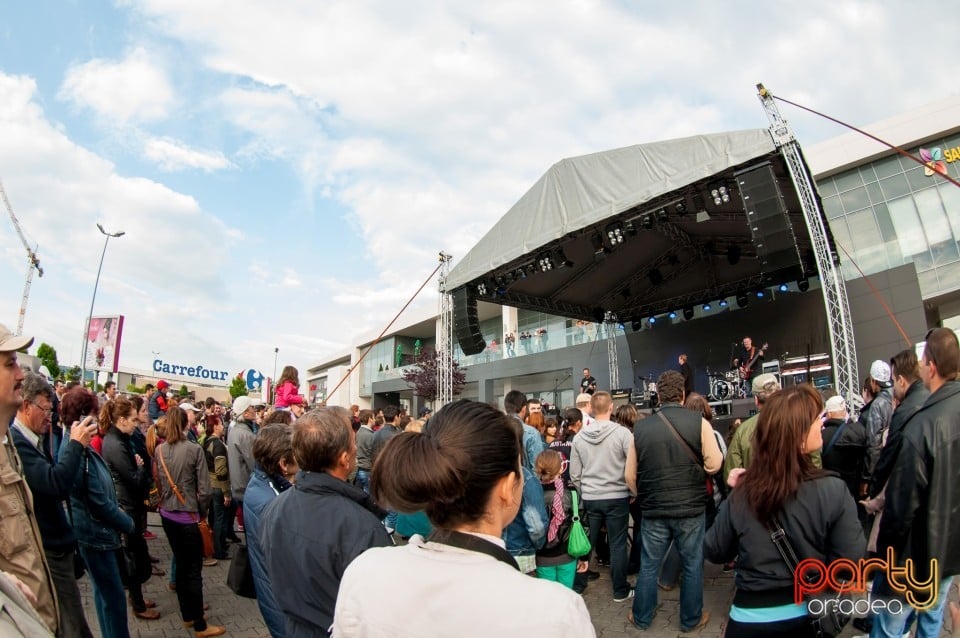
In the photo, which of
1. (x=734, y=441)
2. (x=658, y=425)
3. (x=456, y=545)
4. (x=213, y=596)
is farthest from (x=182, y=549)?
(x=734, y=441)

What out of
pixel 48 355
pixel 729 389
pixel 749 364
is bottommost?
pixel 729 389

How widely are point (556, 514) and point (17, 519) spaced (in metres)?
3.10

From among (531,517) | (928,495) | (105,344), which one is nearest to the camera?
(928,495)

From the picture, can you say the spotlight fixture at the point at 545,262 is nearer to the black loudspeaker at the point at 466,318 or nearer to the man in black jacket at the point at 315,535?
the black loudspeaker at the point at 466,318

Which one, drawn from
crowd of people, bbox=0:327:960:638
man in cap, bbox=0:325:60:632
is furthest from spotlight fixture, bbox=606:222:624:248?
man in cap, bbox=0:325:60:632

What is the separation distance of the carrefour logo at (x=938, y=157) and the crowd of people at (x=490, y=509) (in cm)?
1519

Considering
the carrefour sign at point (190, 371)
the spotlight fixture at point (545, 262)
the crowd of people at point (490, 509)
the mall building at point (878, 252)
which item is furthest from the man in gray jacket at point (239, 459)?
the carrefour sign at point (190, 371)

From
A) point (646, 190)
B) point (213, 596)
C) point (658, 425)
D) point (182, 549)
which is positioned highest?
point (646, 190)

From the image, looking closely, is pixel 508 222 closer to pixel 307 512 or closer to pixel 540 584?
pixel 307 512

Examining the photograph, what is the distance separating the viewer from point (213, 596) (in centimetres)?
508

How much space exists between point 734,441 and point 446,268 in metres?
9.26

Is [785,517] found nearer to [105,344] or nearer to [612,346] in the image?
[612,346]

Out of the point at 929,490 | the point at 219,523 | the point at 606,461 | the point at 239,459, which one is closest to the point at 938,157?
the point at 606,461

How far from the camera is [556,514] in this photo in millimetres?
3980
